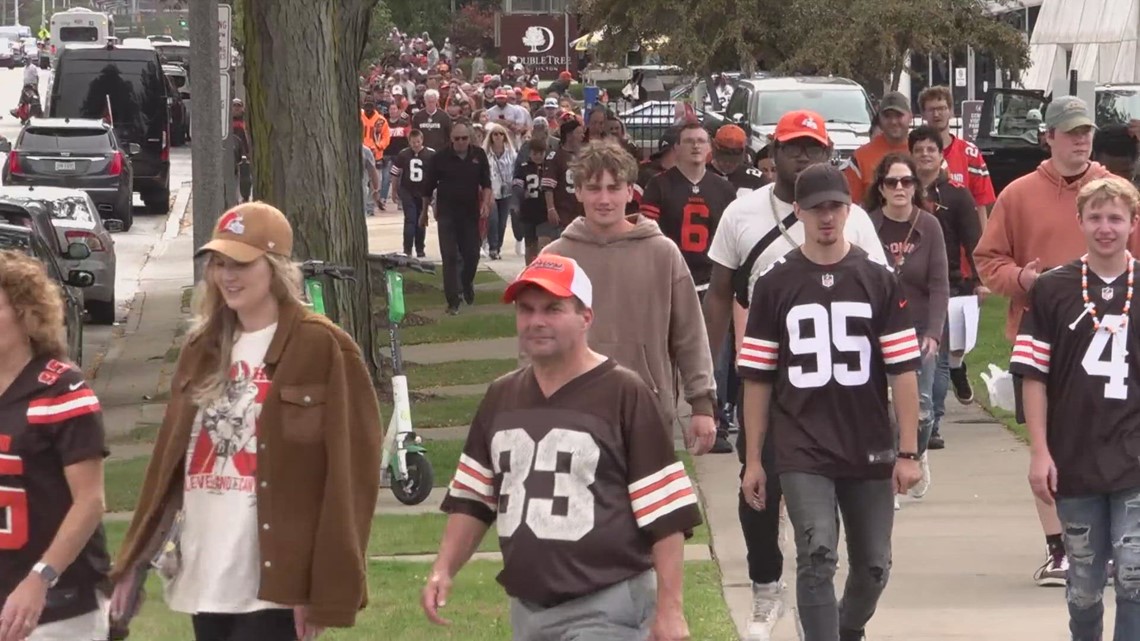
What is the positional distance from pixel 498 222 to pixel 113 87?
15515 mm

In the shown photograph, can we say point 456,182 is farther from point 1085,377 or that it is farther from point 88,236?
point 1085,377

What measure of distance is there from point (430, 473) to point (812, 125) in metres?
4.09

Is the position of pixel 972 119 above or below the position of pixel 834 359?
below

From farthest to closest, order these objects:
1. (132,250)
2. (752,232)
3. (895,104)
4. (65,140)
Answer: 1. (65,140)
2. (132,250)
3. (895,104)
4. (752,232)

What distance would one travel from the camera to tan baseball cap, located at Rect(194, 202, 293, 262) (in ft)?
17.9

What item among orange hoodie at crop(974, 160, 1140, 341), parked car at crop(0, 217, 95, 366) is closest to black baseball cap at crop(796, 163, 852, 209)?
orange hoodie at crop(974, 160, 1140, 341)

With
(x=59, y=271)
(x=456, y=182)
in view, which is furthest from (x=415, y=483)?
(x=456, y=182)

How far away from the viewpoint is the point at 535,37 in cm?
4244

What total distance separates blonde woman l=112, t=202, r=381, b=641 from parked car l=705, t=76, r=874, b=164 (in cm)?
2024

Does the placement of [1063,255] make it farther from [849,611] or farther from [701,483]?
[701,483]

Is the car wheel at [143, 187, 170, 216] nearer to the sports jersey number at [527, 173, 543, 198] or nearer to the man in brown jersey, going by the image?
the sports jersey number at [527, 173, 543, 198]

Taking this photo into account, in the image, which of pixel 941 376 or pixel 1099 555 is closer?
pixel 1099 555

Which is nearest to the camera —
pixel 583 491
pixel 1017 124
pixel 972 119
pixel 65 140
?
pixel 583 491

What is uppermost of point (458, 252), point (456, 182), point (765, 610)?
point (456, 182)
